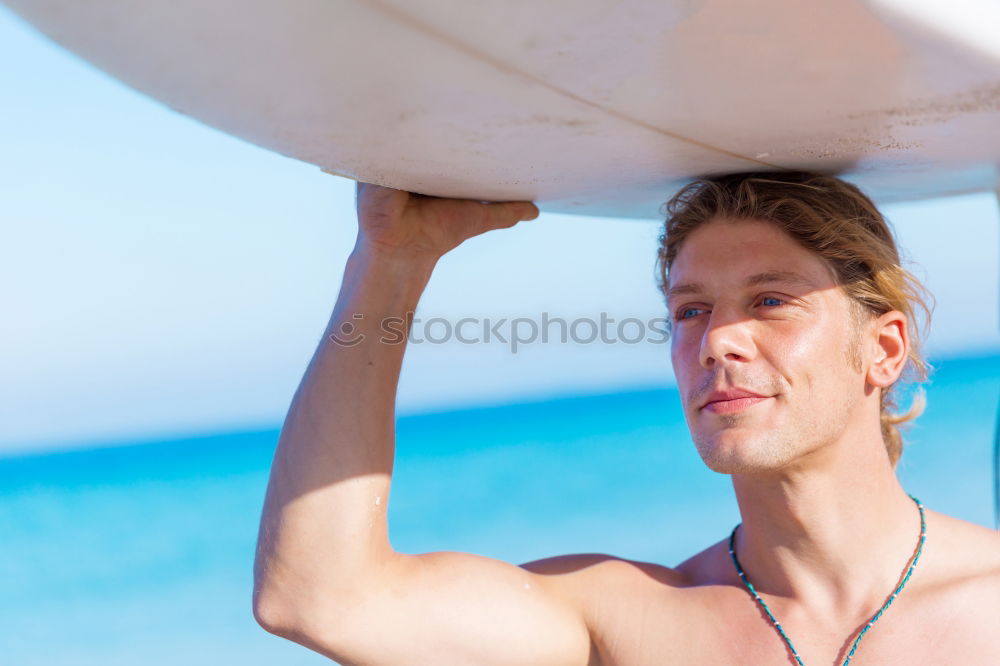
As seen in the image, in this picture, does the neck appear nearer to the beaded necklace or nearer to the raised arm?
the beaded necklace

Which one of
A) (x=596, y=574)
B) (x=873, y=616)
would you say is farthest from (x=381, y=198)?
(x=873, y=616)

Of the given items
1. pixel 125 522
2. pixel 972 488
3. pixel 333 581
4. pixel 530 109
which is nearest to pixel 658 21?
pixel 530 109

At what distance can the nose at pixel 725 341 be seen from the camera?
1790 millimetres

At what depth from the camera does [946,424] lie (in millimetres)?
14328

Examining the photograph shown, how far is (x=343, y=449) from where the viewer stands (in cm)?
179

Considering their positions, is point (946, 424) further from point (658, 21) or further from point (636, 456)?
point (658, 21)

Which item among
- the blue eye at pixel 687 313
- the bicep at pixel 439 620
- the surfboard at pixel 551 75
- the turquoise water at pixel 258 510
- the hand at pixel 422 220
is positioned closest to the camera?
the surfboard at pixel 551 75

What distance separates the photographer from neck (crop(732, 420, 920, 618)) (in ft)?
6.19

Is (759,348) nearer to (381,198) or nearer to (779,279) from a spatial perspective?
(779,279)

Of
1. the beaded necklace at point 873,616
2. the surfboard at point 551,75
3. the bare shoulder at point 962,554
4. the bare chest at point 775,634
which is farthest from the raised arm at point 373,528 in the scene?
the bare shoulder at point 962,554

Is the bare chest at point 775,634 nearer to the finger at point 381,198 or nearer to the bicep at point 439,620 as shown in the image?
the bicep at point 439,620

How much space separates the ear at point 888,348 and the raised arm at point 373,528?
0.81m

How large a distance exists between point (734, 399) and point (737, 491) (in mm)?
322

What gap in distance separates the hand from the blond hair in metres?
0.36
